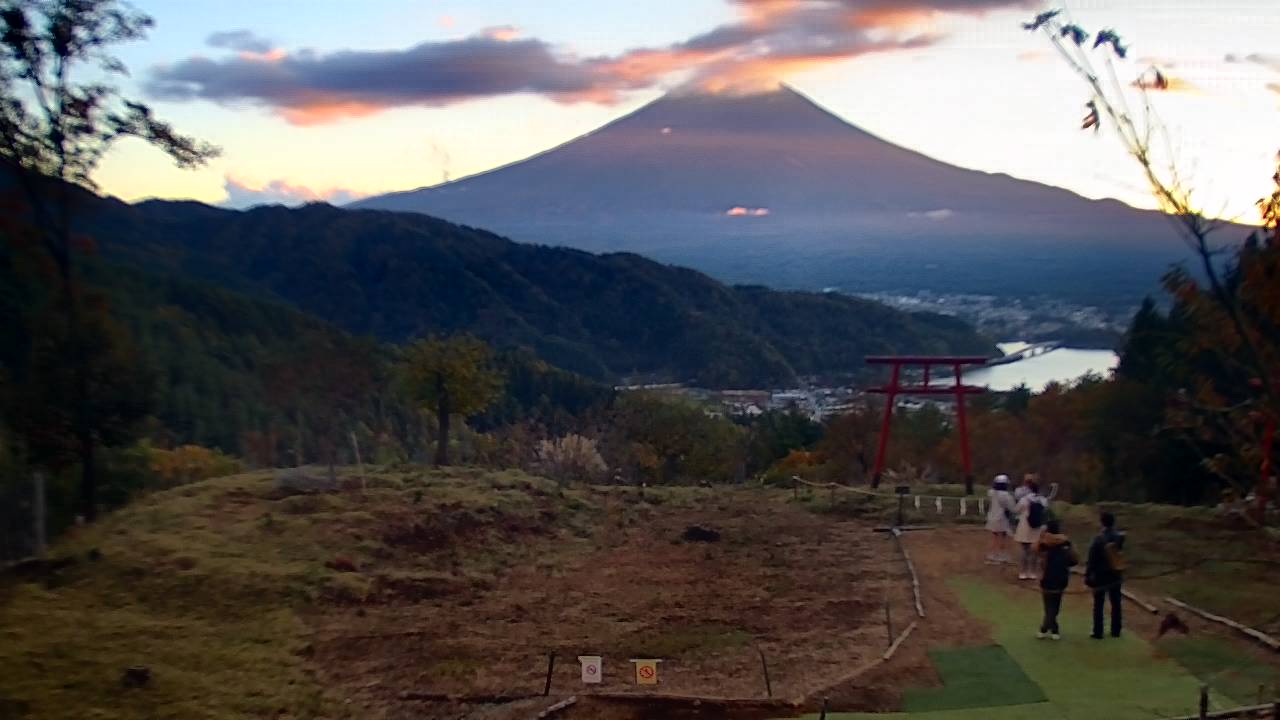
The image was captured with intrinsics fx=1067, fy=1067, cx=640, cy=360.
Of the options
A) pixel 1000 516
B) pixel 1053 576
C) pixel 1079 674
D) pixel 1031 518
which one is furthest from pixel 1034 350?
pixel 1079 674

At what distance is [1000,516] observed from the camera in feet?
33.2

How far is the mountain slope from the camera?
59.8 m

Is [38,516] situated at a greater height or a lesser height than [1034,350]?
lesser

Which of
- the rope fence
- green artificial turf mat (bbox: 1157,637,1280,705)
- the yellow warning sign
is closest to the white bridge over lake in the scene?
the rope fence

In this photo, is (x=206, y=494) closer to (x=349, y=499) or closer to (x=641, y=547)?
(x=349, y=499)

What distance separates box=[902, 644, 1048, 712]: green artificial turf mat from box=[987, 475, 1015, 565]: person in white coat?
105 inches

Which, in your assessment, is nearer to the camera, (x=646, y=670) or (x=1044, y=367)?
(x=646, y=670)

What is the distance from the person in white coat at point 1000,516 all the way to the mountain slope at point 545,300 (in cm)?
4473

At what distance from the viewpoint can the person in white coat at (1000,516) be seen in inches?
398

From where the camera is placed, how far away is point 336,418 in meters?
20.6

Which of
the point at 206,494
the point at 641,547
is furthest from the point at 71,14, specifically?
the point at 641,547

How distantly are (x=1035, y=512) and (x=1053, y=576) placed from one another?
1.66 meters

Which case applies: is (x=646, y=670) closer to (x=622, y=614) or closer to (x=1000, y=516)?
(x=622, y=614)

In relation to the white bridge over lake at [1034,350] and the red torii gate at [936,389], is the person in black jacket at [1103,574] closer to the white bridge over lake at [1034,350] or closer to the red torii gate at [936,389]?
the red torii gate at [936,389]
